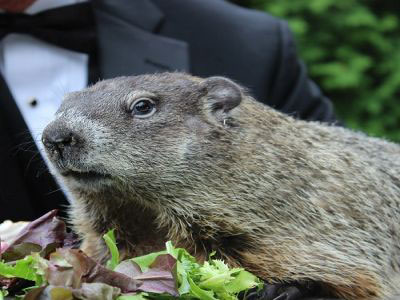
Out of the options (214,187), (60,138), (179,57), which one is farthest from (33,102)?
(214,187)

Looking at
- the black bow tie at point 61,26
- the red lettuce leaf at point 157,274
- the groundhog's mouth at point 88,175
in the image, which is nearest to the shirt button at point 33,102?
the black bow tie at point 61,26

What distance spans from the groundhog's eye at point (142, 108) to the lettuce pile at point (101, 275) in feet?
1.80

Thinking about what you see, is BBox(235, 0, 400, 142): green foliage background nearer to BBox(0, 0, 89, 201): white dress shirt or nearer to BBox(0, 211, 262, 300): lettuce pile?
BBox(0, 0, 89, 201): white dress shirt

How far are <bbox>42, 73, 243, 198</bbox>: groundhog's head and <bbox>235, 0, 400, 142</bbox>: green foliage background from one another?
4.65 m

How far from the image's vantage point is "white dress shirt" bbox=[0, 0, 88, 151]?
4.29 metres

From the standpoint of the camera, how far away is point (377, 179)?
3.38 metres

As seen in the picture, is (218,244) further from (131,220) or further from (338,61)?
(338,61)

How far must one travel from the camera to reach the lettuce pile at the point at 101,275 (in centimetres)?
219

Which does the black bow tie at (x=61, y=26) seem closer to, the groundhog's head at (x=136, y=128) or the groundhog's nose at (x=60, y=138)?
the groundhog's head at (x=136, y=128)

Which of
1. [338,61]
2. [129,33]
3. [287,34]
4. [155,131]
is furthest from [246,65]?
[338,61]

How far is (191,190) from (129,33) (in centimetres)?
193

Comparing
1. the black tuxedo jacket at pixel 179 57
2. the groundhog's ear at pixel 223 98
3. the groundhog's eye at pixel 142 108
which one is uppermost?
the groundhog's eye at pixel 142 108

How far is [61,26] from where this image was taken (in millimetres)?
4430

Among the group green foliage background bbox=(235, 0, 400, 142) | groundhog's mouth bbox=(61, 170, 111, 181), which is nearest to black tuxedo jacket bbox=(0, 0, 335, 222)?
groundhog's mouth bbox=(61, 170, 111, 181)
